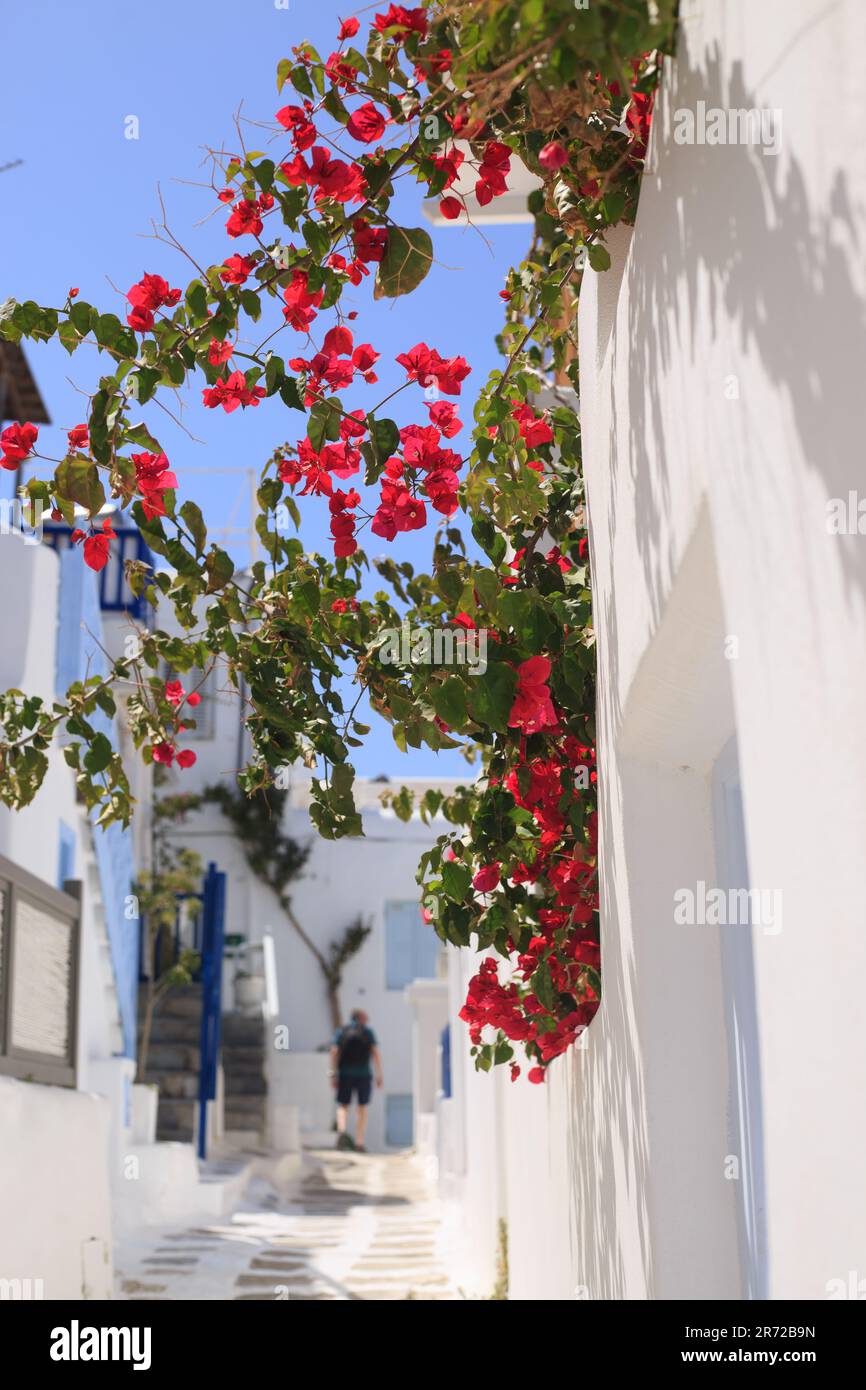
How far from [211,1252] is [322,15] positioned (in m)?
6.65

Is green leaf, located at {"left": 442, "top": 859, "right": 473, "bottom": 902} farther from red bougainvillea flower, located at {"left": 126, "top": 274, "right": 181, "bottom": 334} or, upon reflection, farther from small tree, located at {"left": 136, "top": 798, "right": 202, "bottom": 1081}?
small tree, located at {"left": 136, "top": 798, "right": 202, "bottom": 1081}

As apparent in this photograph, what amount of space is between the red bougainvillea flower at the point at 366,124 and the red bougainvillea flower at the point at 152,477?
0.73 m

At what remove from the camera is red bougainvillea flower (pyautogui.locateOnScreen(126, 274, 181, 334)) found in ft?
8.74

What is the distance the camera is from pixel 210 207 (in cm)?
280

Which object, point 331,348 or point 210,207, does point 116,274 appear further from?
point 331,348

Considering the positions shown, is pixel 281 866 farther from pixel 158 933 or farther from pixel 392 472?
pixel 392 472

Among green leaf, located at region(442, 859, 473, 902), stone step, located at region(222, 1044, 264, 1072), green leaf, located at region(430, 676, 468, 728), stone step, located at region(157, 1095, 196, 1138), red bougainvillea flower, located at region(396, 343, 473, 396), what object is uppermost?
red bougainvillea flower, located at region(396, 343, 473, 396)

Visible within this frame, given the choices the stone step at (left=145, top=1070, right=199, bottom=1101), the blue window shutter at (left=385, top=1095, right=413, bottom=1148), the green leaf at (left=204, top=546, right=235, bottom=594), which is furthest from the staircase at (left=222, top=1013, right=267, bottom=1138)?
the green leaf at (left=204, top=546, right=235, bottom=594)

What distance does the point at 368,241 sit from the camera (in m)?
2.54

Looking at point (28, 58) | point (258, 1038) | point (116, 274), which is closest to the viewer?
point (116, 274)

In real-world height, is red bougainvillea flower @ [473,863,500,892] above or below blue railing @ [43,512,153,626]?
below

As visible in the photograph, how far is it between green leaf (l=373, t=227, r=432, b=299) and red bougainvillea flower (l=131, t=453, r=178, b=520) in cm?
61
